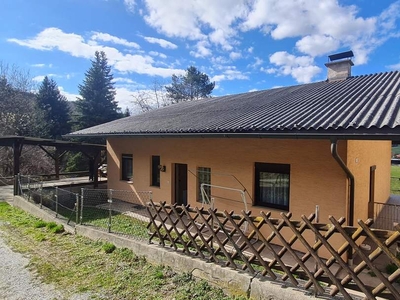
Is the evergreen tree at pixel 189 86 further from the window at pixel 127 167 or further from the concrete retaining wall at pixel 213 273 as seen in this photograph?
the concrete retaining wall at pixel 213 273

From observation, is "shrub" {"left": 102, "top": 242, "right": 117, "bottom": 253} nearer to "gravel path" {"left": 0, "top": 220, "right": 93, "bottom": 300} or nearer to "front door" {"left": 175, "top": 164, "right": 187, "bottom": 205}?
"gravel path" {"left": 0, "top": 220, "right": 93, "bottom": 300}

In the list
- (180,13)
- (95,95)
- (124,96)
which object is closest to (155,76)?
(124,96)

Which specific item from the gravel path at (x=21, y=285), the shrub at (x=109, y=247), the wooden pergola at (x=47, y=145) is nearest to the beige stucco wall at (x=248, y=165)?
the shrub at (x=109, y=247)

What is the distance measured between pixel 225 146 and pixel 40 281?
17.0 feet

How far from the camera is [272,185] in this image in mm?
6430

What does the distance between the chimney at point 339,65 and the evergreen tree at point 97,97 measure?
22551 mm

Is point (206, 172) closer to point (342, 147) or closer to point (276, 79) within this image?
point (342, 147)

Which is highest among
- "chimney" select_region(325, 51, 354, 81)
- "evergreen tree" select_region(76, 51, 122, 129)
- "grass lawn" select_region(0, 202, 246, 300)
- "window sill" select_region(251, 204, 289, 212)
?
"evergreen tree" select_region(76, 51, 122, 129)

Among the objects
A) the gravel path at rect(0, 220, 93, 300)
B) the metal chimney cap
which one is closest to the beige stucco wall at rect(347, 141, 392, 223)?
the metal chimney cap

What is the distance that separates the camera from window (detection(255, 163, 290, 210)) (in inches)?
242

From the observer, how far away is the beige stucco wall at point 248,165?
5332 mm

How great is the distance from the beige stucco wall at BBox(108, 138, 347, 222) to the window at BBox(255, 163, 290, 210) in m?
0.19

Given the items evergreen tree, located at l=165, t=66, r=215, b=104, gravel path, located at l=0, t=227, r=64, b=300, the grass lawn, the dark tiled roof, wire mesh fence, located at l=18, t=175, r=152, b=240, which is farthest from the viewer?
evergreen tree, located at l=165, t=66, r=215, b=104

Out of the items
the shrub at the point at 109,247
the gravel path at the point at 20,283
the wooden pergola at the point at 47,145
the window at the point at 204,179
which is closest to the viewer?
the gravel path at the point at 20,283
